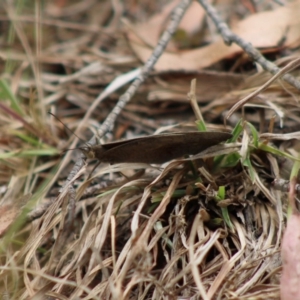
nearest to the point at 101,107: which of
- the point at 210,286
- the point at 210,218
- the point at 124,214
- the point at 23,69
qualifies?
the point at 23,69

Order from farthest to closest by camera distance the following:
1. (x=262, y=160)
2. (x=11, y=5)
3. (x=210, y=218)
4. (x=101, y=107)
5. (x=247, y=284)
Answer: (x=11, y=5) < (x=101, y=107) < (x=262, y=160) < (x=210, y=218) < (x=247, y=284)

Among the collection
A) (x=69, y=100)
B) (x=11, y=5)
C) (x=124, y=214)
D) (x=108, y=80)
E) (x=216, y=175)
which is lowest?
(x=124, y=214)

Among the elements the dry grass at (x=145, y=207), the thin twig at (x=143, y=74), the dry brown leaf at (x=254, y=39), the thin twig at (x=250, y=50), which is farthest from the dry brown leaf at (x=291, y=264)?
the dry brown leaf at (x=254, y=39)

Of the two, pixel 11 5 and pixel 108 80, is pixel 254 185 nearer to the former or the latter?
pixel 108 80

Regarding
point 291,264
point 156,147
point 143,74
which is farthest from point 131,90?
point 291,264

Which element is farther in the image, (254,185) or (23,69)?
(23,69)

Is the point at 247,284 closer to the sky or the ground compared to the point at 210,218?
closer to the ground

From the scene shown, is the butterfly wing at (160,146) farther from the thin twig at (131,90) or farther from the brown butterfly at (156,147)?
the thin twig at (131,90)

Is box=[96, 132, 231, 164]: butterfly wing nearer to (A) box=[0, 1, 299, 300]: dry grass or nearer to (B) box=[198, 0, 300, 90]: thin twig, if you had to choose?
(A) box=[0, 1, 299, 300]: dry grass

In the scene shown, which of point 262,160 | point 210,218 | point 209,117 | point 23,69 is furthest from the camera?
point 23,69
